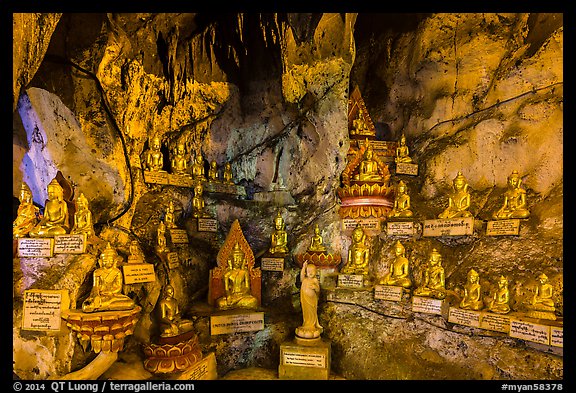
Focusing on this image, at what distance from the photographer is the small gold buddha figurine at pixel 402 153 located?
25.9 ft

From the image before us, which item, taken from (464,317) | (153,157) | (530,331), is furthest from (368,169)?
(153,157)

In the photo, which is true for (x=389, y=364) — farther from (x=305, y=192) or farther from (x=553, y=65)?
(x=553, y=65)

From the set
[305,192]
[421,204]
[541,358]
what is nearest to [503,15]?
[421,204]

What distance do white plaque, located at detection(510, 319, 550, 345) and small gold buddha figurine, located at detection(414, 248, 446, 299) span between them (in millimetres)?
986

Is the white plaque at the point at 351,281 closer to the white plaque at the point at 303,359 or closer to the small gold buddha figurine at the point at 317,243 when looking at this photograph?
the small gold buddha figurine at the point at 317,243

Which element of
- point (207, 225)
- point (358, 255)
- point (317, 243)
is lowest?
point (358, 255)

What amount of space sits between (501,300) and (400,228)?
190cm

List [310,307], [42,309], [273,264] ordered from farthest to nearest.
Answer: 1. [273,264]
2. [310,307]
3. [42,309]

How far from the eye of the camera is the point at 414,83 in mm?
8492

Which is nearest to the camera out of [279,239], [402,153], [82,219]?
[82,219]

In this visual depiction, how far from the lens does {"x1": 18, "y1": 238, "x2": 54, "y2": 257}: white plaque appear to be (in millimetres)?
4621

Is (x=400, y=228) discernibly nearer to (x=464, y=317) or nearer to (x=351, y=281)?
(x=351, y=281)

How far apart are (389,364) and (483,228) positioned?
242 centimetres

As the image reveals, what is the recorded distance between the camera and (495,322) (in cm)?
496
